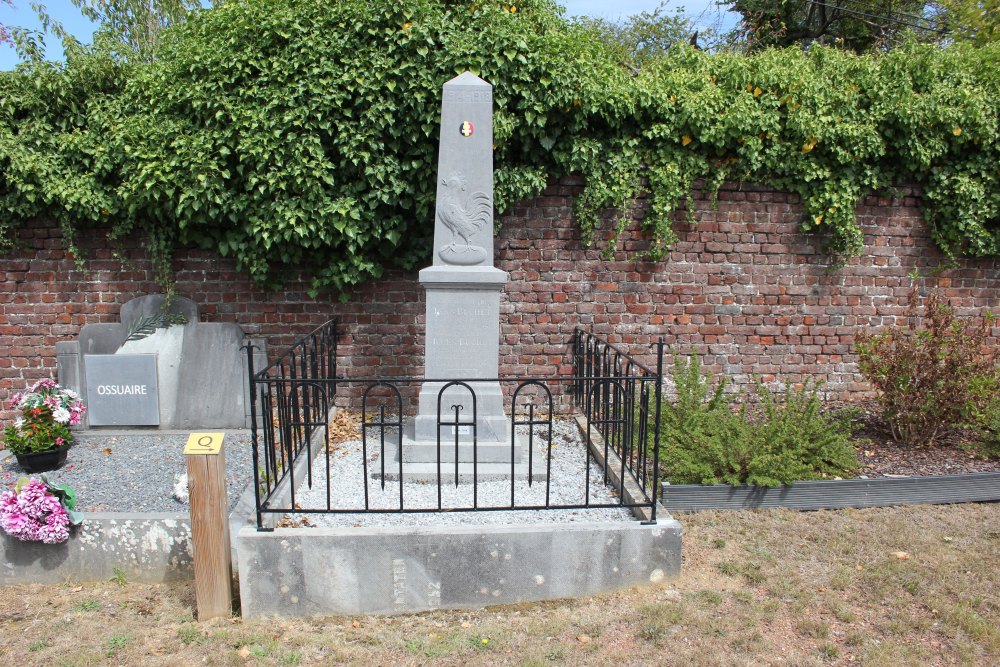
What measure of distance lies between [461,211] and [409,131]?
4.91 feet

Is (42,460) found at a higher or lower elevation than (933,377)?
lower

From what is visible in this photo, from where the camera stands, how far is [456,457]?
3.47 metres

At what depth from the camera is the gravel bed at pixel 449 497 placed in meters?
3.44

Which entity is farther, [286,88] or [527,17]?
[527,17]

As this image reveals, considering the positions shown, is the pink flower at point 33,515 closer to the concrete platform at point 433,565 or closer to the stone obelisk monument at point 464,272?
the concrete platform at point 433,565

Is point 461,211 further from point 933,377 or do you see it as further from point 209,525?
point 933,377

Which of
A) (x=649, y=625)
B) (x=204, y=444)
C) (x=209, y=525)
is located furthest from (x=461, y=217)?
(x=649, y=625)

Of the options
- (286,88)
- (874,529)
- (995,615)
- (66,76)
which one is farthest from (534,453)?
(66,76)

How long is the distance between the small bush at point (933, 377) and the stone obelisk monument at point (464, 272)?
125 inches

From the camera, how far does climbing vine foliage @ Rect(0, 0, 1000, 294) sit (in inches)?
203

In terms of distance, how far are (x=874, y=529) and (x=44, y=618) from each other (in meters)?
4.71

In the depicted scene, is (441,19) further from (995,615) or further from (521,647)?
(995,615)

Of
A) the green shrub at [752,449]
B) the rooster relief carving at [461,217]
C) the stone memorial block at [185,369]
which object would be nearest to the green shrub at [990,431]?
the green shrub at [752,449]

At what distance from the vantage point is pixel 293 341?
5.94 metres
